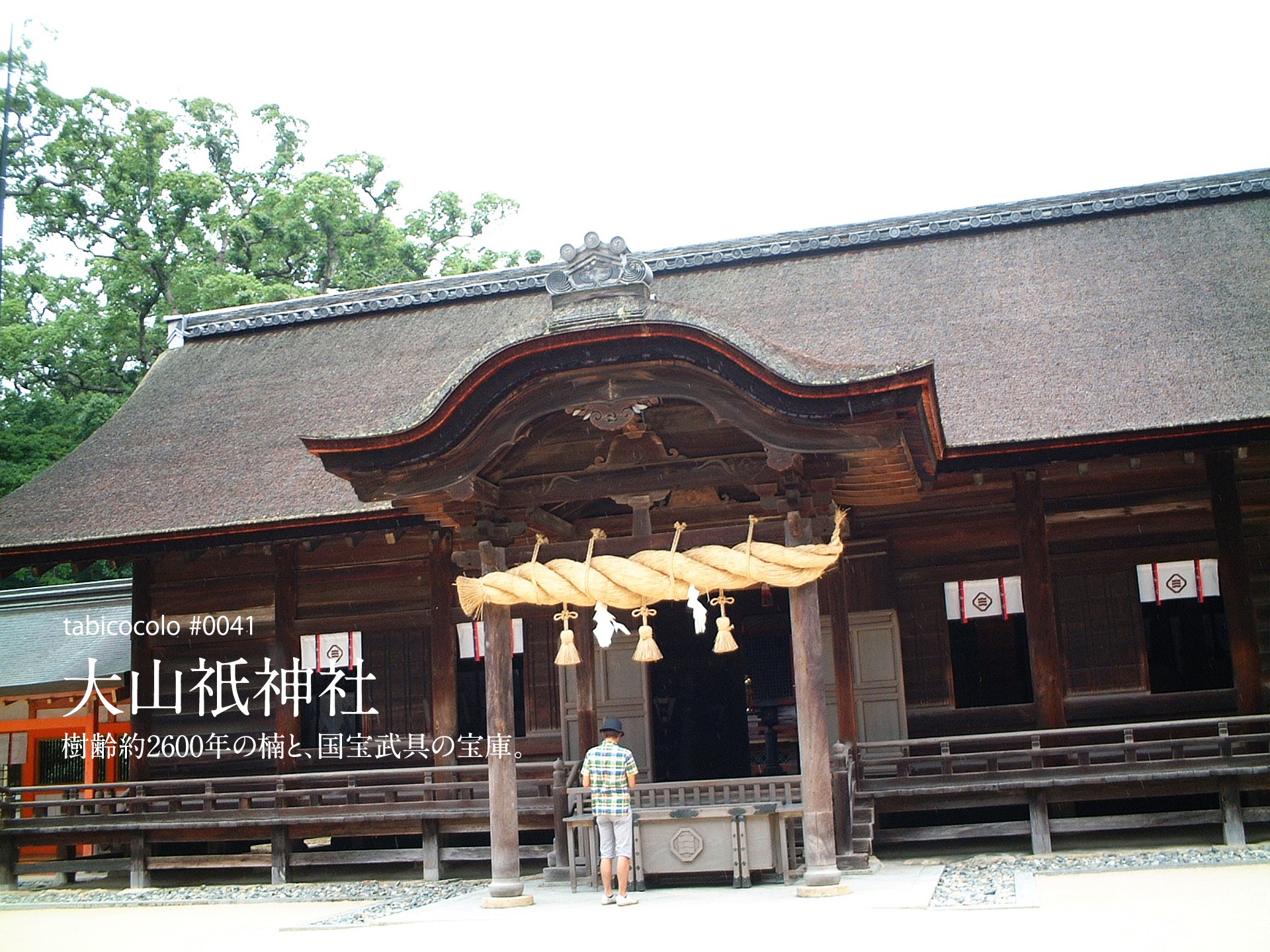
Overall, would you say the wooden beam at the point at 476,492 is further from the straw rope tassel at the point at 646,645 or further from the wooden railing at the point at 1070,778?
the wooden railing at the point at 1070,778

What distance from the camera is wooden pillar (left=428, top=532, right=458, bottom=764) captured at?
45.0 feet

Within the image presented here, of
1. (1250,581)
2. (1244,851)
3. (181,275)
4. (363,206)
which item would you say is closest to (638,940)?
(1244,851)

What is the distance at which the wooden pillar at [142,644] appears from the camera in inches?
589

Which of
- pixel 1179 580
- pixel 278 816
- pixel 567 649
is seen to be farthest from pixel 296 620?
pixel 1179 580

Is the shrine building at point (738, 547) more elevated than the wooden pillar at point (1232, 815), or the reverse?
the shrine building at point (738, 547)

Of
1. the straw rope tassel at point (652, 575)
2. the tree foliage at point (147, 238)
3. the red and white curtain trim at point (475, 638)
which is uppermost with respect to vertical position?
the tree foliage at point (147, 238)

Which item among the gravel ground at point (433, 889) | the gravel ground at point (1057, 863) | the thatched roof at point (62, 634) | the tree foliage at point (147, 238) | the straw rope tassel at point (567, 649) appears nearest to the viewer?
the gravel ground at point (1057, 863)

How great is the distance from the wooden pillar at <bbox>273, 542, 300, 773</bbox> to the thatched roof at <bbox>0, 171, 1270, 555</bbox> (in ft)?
3.17

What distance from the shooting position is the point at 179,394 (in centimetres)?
1741

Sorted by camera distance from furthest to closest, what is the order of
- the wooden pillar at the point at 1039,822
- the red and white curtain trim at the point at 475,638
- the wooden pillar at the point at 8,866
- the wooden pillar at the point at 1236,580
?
1. the wooden pillar at the point at 8,866
2. the red and white curtain trim at the point at 475,638
3. the wooden pillar at the point at 1236,580
4. the wooden pillar at the point at 1039,822

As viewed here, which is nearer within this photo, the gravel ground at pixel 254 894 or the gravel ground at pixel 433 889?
the gravel ground at pixel 433 889

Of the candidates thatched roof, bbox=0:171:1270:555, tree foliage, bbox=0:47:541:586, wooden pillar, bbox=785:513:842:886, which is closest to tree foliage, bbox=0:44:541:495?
tree foliage, bbox=0:47:541:586

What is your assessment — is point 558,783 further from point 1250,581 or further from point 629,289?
point 1250,581

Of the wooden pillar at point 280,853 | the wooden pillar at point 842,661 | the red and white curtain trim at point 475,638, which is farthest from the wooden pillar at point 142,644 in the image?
the wooden pillar at point 842,661
